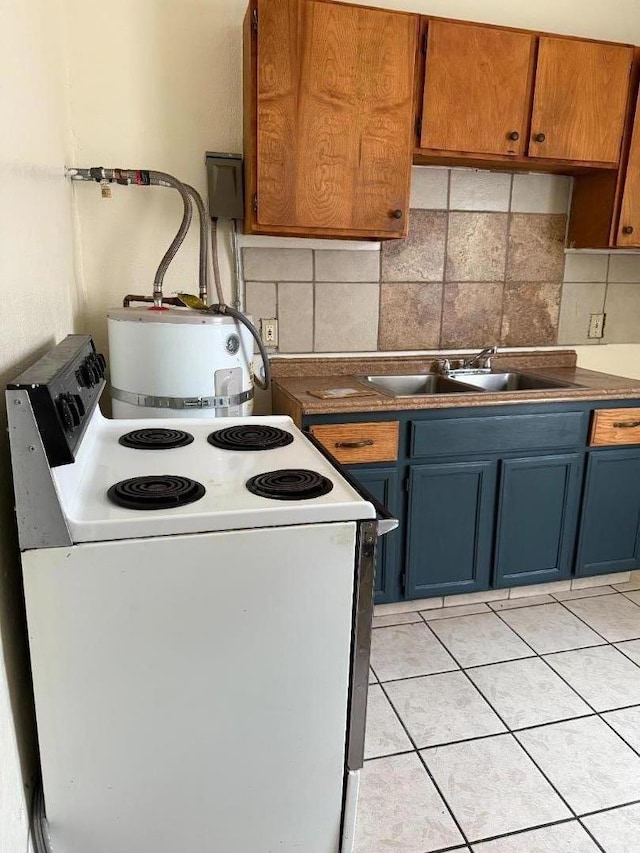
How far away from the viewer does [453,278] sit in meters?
2.64

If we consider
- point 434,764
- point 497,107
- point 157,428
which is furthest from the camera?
point 497,107

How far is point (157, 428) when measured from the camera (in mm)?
1455

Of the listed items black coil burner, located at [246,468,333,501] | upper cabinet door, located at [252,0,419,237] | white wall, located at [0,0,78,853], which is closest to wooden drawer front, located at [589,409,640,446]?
upper cabinet door, located at [252,0,419,237]

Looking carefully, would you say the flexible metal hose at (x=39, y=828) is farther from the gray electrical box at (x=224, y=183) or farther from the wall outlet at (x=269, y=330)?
the gray electrical box at (x=224, y=183)

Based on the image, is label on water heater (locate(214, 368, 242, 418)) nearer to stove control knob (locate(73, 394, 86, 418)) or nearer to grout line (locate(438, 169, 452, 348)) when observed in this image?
stove control knob (locate(73, 394, 86, 418))

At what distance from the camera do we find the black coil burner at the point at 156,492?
3.27 feet

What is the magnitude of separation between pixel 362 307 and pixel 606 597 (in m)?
1.57

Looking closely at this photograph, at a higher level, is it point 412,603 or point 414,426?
point 414,426

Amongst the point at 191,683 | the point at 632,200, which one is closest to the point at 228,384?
the point at 191,683

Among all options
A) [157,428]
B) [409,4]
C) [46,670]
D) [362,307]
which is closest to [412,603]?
[362,307]

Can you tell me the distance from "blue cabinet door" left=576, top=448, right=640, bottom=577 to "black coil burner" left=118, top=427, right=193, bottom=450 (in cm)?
169

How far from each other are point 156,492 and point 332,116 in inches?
61.3

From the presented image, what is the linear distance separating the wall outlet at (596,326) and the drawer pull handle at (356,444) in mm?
1404

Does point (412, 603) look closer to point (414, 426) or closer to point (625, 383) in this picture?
point (414, 426)
